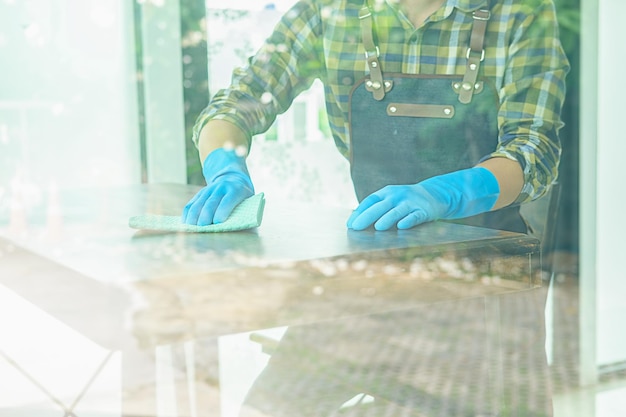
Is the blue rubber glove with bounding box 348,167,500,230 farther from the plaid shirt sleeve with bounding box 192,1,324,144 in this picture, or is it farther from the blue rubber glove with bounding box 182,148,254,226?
the plaid shirt sleeve with bounding box 192,1,324,144

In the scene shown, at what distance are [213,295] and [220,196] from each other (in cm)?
23

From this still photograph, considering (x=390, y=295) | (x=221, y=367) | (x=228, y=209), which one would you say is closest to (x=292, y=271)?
(x=390, y=295)

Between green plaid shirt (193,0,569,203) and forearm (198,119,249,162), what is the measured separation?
1 centimetres

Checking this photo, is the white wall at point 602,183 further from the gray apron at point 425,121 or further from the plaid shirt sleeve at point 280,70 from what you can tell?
the plaid shirt sleeve at point 280,70

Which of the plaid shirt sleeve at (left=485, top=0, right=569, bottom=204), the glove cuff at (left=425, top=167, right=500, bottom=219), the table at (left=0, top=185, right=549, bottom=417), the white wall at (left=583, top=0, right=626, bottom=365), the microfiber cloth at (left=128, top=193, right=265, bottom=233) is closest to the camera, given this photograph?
the table at (left=0, top=185, right=549, bottom=417)

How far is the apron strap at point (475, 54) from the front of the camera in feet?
3.02

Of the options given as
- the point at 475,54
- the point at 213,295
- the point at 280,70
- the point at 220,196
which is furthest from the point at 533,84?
the point at 213,295

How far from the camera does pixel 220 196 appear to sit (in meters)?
0.64

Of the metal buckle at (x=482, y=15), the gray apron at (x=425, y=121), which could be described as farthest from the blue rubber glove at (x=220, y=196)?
the metal buckle at (x=482, y=15)

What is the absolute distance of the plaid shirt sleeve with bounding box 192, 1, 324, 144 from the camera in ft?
3.16

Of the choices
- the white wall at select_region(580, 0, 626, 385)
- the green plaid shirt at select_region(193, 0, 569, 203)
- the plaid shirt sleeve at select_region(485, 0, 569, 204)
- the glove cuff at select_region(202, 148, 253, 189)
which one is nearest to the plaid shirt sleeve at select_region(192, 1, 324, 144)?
the green plaid shirt at select_region(193, 0, 569, 203)

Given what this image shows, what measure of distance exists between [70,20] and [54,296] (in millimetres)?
876

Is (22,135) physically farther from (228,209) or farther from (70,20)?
(228,209)

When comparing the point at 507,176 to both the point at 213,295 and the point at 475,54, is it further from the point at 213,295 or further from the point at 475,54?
the point at 213,295
